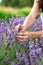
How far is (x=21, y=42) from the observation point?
9.02 feet

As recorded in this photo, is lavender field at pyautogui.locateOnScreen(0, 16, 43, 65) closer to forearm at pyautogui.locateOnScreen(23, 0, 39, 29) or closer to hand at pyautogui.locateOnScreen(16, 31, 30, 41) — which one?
hand at pyautogui.locateOnScreen(16, 31, 30, 41)

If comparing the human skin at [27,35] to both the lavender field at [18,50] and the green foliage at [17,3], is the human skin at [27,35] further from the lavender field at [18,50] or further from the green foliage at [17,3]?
the green foliage at [17,3]

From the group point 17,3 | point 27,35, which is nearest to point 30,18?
point 27,35

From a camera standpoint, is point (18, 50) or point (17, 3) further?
point (17, 3)

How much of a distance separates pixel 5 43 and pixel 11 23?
614mm

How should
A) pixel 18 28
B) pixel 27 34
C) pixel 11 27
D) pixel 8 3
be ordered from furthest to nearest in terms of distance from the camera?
pixel 8 3 < pixel 11 27 < pixel 18 28 < pixel 27 34

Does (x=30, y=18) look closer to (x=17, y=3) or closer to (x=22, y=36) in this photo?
(x=22, y=36)

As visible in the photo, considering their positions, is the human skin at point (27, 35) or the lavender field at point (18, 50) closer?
the lavender field at point (18, 50)

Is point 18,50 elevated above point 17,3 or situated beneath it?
elevated above

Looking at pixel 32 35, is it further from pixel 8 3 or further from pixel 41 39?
pixel 8 3

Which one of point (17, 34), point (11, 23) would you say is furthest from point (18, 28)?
point (11, 23)

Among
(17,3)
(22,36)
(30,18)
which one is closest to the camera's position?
(22,36)

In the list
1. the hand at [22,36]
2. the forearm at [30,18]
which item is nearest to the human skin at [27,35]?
the hand at [22,36]

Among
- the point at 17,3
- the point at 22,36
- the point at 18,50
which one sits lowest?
the point at 17,3
